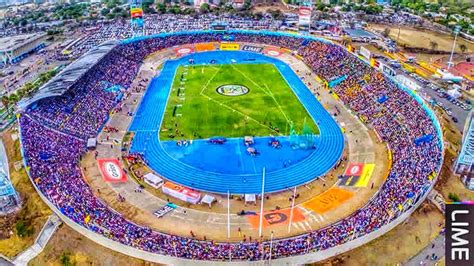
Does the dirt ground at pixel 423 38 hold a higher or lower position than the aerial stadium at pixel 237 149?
higher

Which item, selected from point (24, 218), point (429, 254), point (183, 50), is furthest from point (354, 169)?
point (183, 50)

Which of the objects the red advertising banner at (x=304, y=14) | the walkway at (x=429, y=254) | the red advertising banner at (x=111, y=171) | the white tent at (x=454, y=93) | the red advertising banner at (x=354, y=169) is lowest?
Result: the walkway at (x=429, y=254)

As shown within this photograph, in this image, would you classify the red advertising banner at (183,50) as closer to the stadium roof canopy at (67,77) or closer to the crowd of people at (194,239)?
the crowd of people at (194,239)

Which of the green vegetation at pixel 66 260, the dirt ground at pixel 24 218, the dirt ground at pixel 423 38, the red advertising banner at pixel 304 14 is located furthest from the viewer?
the dirt ground at pixel 423 38

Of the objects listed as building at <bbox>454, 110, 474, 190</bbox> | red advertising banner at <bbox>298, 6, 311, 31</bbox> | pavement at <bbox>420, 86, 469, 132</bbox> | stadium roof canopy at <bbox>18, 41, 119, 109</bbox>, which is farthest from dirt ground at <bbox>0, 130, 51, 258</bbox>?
red advertising banner at <bbox>298, 6, 311, 31</bbox>

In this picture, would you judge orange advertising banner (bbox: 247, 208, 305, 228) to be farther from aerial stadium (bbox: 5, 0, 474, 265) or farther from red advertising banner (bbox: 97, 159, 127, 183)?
red advertising banner (bbox: 97, 159, 127, 183)

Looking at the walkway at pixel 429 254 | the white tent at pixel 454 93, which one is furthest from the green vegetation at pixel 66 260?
the white tent at pixel 454 93

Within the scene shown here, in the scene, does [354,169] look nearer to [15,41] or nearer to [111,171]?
[111,171]
